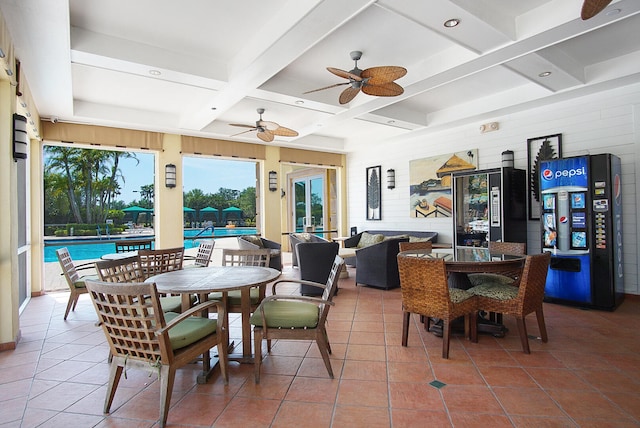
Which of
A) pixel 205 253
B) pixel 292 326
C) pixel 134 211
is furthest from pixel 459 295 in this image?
pixel 134 211

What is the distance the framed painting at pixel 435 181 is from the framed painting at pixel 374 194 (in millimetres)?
888

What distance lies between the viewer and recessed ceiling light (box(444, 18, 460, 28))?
2878 mm

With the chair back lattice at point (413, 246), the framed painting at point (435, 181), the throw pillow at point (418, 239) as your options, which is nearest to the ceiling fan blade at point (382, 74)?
the chair back lattice at point (413, 246)

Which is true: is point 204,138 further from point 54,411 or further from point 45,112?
point 54,411

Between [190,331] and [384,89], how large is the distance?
305cm

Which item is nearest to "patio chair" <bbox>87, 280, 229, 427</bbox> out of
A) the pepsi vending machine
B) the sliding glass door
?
the pepsi vending machine

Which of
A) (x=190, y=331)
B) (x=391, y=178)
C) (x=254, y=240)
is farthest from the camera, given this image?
(x=391, y=178)

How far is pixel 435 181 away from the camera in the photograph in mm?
6832

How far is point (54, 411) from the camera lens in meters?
2.21

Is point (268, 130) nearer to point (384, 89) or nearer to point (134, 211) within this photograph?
point (384, 89)

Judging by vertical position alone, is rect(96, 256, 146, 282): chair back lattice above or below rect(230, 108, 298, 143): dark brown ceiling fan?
below

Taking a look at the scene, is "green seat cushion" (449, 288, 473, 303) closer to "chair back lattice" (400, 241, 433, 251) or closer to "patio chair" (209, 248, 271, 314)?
"chair back lattice" (400, 241, 433, 251)

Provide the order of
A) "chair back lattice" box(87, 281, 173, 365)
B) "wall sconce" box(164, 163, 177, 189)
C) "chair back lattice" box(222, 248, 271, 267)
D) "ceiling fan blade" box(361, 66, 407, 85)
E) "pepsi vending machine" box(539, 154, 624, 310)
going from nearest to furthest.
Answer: "chair back lattice" box(87, 281, 173, 365) → "ceiling fan blade" box(361, 66, 407, 85) → "chair back lattice" box(222, 248, 271, 267) → "pepsi vending machine" box(539, 154, 624, 310) → "wall sconce" box(164, 163, 177, 189)

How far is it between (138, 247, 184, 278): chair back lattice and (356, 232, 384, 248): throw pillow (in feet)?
12.9
